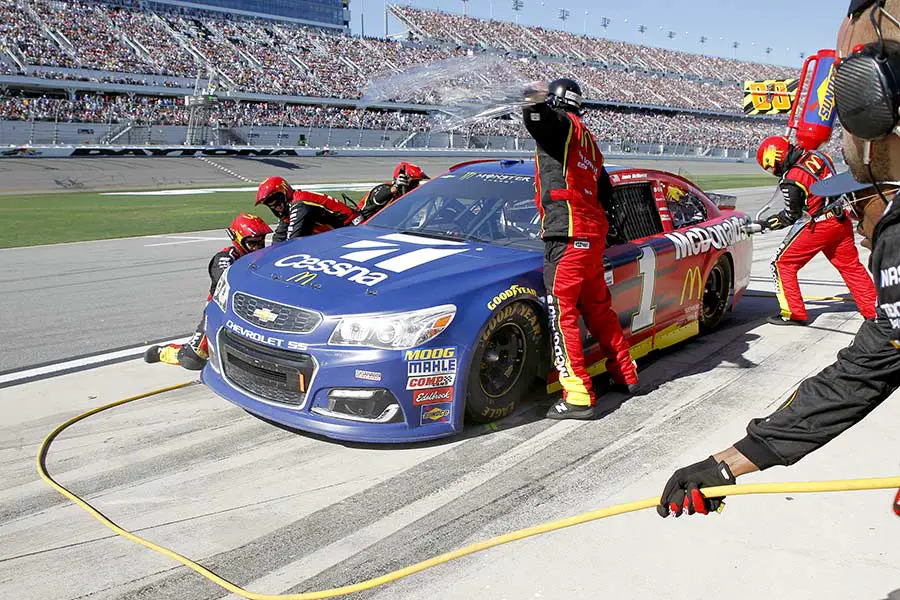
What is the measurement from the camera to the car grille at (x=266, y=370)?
4012 mm

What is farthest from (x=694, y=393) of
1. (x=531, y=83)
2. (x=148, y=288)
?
(x=148, y=288)

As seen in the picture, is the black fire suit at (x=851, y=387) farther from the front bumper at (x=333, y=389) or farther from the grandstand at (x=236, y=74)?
the grandstand at (x=236, y=74)

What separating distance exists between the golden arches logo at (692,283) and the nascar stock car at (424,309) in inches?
0.8

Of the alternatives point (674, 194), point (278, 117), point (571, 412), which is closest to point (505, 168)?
point (674, 194)

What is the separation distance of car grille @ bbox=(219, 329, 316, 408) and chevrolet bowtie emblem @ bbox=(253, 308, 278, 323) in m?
0.14

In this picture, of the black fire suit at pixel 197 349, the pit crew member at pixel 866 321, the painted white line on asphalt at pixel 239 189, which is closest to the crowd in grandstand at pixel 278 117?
the painted white line on asphalt at pixel 239 189

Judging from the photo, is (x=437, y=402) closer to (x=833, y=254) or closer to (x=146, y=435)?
(x=146, y=435)

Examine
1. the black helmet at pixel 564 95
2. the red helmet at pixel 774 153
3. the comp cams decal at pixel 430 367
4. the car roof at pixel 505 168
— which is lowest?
the comp cams decal at pixel 430 367

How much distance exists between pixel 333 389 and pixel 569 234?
1608mm

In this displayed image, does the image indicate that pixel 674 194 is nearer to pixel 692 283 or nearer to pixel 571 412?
pixel 692 283

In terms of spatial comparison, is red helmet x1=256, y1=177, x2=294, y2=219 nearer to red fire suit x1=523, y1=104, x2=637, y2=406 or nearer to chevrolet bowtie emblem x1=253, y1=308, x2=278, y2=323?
chevrolet bowtie emblem x1=253, y1=308, x2=278, y2=323

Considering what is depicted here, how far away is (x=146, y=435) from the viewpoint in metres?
4.26

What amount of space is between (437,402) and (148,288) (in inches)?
222

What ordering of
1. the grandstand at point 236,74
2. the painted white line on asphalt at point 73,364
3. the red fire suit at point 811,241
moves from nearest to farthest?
the painted white line on asphalt at point 73,364, the red fire suit at point 811,241, the grandstand at point 236,74
